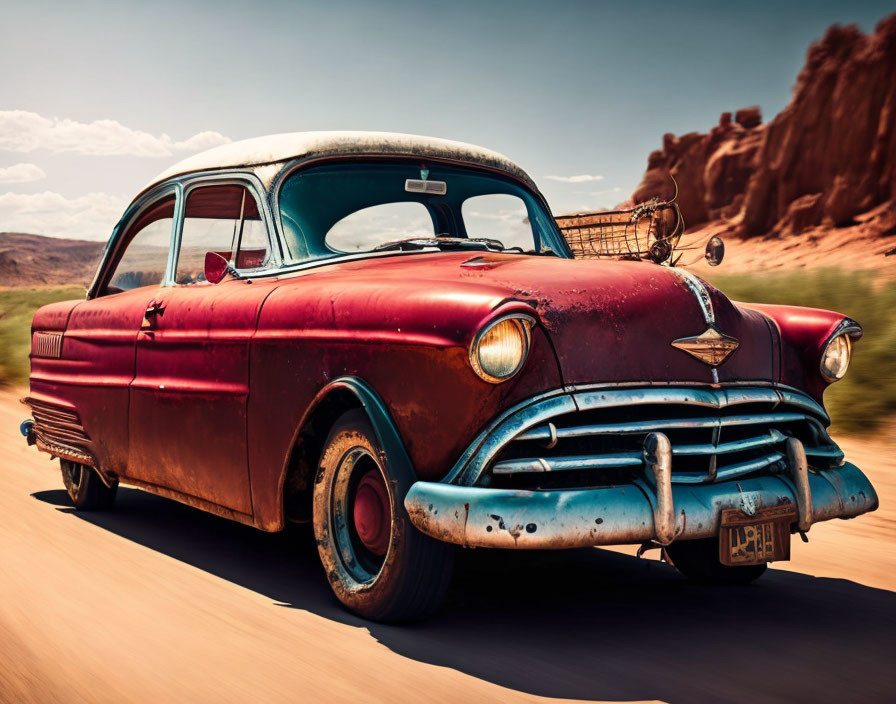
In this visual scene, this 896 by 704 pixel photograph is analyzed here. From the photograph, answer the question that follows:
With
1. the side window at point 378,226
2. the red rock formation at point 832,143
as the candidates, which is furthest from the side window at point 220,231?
the red rock formation at point 832,143

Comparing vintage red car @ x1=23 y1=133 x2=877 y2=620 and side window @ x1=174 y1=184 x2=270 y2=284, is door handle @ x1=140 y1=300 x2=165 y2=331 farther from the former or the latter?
side window @ x1=174 y1=184 x2=270 y2=284

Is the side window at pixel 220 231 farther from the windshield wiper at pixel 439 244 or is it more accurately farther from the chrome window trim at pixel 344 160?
the windshield wiper at pixel 439 244

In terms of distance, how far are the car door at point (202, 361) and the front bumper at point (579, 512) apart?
1.18 m

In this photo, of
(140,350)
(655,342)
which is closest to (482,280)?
(655,342)

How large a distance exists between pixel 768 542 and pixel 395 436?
120 cm

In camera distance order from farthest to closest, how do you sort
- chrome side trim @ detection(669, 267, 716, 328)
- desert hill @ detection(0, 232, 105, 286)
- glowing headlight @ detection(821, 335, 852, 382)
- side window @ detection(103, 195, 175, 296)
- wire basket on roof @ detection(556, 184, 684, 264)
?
desert hill @ detection(0, 232, 105, 286) < wire basket on roof @ detection(556, 184, 684, 264) < side window @ detection(103, 195, 175, 296) < glowing headlight @ detection(821, 335, 852, 382) < chrome side trim @ detection(669, 267, 716, 328)

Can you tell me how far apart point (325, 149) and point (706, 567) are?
91.0 inches

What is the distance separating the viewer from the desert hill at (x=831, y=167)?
4091 cm

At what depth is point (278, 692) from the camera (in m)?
2.73

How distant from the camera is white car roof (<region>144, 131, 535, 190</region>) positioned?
4.45 m

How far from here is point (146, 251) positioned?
208 inches

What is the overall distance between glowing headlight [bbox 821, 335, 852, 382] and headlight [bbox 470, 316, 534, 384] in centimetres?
141

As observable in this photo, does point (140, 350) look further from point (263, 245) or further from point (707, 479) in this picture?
point (707, 479)

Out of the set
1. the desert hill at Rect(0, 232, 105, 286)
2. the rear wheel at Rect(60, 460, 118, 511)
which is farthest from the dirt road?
the desert hill at Rect(0, 232, 105, 286)
